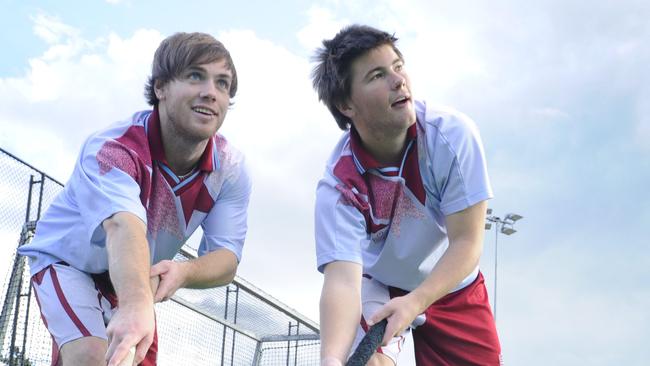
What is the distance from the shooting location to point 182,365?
7.32 metres

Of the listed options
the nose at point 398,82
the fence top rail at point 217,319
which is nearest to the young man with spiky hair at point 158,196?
the nose at point 398,82

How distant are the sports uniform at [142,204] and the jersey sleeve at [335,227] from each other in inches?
16.0

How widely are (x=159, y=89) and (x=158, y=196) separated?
1.56 feet

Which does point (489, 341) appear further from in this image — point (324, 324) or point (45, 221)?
point (45, 221)

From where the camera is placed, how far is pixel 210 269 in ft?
11.6

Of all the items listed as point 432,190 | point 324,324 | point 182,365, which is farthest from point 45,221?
point 182,365

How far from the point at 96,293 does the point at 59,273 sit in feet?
0.58

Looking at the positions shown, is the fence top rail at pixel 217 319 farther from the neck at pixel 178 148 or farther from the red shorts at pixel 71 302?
the neck at pixel 178 148

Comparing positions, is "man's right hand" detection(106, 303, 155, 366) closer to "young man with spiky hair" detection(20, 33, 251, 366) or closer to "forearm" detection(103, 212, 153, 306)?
"forearm" detection(103, 212, 153, 306)

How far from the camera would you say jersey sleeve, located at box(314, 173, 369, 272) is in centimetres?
351

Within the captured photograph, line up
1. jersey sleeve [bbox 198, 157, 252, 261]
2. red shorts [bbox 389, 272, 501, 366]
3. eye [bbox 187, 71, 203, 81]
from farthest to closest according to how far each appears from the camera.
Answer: red shorts [bbox 389, 272, 501, 366], jersey sleeve [bbox 198, 157, 252, 261], eye [bbox 187, 71, 203, 81]

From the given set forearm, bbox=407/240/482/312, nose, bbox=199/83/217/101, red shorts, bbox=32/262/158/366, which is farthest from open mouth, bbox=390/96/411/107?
red shorts, bbox=32/262/158/366

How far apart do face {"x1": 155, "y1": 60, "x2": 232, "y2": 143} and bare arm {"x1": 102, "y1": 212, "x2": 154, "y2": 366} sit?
64 cm

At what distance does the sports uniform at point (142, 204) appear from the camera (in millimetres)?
3500
